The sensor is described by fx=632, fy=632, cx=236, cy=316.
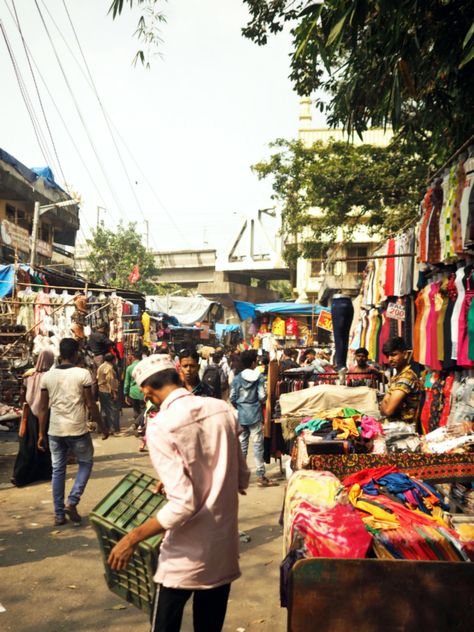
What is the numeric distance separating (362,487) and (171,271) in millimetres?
50484

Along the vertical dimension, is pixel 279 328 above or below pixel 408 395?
above

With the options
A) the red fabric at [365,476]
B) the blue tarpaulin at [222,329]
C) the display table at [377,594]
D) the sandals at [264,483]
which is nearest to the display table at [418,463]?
the red fabric at [365,476]

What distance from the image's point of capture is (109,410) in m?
13.6

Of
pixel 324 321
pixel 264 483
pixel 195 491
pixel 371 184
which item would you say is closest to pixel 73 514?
pixel 264 483

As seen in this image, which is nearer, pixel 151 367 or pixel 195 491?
pixel 195 491

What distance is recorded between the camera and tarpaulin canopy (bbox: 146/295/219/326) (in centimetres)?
3306

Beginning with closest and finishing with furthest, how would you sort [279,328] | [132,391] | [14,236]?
1. [132,391]
2. [14,236]
3. [279,328]

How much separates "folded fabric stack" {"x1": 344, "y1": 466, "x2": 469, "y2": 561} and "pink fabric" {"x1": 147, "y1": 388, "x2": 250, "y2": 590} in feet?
→ 2.40

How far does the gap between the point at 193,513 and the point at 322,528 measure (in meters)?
0.60

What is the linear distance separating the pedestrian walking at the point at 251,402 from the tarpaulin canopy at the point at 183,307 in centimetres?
2381

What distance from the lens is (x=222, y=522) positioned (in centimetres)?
301

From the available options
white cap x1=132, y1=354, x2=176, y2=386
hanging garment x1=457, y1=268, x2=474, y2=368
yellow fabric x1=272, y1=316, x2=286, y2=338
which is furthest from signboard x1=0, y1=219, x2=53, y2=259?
white cap x1=132, y1=354, x2=176, y2=386

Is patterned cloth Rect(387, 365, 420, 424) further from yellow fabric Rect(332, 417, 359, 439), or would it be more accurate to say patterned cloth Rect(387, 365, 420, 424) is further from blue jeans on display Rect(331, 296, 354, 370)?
blue jeans on display Rect(331, 296, 354, 370)

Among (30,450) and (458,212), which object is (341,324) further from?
(30,450)
